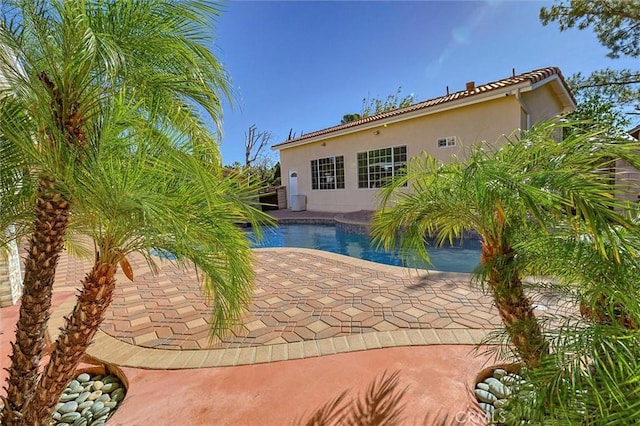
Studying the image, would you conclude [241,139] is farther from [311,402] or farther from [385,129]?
[311,402]

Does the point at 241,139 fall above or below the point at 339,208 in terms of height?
above

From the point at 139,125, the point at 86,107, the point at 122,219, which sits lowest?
the point at 122,219

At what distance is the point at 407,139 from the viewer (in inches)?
565

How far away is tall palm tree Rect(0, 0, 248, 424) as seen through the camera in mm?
1576

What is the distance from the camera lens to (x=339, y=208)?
18453mm

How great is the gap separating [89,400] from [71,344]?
134 cm

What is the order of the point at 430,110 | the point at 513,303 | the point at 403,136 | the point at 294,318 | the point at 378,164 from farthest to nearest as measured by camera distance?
the point at 378,164
the point at 403,136
the point at 430,110
the point at 294,318
the point at 513,303

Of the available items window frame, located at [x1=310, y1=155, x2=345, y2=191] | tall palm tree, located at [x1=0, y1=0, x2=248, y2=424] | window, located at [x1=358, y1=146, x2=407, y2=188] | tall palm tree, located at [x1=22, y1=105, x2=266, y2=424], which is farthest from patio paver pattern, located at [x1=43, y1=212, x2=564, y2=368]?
window frame, located at [x1=310, y1=155, x2=345, y2=191]

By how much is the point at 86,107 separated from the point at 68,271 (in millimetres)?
7941

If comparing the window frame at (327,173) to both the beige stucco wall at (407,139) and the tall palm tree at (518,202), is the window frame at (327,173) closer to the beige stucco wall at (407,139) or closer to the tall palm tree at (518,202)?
the beige stucco wall at (407,139)

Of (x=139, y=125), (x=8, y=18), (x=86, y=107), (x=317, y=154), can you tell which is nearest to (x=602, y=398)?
(x=139, y=125)

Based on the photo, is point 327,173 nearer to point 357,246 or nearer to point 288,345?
point 357,246

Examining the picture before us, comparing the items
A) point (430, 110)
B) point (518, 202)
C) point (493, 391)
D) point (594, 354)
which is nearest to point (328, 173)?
point (430, 110)

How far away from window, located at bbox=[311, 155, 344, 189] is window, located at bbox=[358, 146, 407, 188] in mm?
1588
